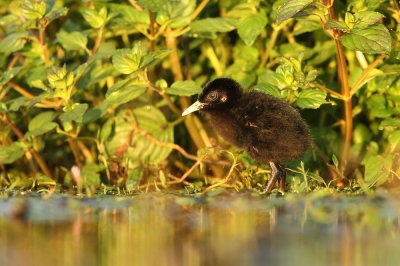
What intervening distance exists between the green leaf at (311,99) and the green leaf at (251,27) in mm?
514

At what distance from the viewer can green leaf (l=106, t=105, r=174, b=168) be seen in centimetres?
602

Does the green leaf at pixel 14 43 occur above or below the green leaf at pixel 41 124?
above

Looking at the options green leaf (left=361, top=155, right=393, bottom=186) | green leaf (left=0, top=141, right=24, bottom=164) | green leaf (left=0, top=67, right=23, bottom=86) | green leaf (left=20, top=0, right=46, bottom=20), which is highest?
green leaf (left=20, top=0, right=46, bottom=20)

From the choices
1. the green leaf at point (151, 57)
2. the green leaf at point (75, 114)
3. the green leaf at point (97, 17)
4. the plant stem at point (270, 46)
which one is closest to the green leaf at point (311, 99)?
the plant stem at point (270, 46)

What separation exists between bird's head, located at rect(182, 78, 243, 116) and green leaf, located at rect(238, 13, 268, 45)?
376mm

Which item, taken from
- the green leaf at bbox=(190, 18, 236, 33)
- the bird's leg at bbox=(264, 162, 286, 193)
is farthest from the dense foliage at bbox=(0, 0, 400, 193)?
the bird's leg at bbox=(264, 162, 286, 193)

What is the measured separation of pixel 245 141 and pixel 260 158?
133 mm

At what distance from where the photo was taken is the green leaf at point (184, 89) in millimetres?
5481

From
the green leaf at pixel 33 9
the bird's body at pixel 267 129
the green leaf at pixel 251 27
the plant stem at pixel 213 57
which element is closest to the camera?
the bird's body at pixel 267 129

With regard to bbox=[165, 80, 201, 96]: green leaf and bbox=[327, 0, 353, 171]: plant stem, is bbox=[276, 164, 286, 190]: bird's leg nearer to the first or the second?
bbox=[327, 0, 353, 171]: plant stem

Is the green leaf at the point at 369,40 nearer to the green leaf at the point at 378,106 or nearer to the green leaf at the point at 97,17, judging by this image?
the green leaf at the point at 378,106

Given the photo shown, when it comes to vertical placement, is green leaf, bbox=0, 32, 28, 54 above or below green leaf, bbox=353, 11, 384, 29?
below

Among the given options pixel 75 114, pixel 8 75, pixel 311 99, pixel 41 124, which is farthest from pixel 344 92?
pixel 8 75

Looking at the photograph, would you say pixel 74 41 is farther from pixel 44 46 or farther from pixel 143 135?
pixel 143 135
